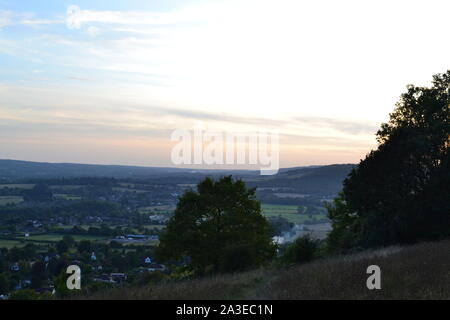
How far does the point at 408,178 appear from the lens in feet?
81.4

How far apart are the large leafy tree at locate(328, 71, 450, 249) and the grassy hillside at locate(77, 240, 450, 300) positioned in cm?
1155

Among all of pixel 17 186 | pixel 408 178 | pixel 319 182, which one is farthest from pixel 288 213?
pixel 17 186

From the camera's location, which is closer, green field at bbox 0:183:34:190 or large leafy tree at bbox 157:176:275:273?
large leafy tree at bbox 157:176:275:273

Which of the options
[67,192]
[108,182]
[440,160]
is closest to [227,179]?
[440,160]

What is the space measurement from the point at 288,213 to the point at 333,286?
104452mm

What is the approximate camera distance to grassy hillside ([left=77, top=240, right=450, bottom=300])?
8.91 metres

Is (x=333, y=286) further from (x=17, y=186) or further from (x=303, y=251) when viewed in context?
(x=17, y=186)

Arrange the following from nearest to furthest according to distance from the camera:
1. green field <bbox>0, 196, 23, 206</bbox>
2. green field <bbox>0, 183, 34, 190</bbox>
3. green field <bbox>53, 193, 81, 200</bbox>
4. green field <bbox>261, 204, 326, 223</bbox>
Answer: green field <bbox>261, 204, 326, 223</bbox>
green field <bbox>0, 196, 23, 206</bbox>
green field <bbox>53, 193, 81, 200</bbox>
green field <bbox>0, 183, 34, 190</bbox>

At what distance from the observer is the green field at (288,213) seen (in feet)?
334

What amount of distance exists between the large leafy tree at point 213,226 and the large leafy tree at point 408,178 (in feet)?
20.3

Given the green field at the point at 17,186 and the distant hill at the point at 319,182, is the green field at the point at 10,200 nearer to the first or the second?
the green field at the point at 17,186

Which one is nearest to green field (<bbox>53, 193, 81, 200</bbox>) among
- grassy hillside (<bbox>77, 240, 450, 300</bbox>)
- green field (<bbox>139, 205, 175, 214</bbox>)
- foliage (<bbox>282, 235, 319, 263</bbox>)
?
green field (<bbox>139, 205, 175, 214</bbox>)

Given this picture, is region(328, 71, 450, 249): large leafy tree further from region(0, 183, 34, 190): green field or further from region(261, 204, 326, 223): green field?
region(0, 183, 34, 190): green field
